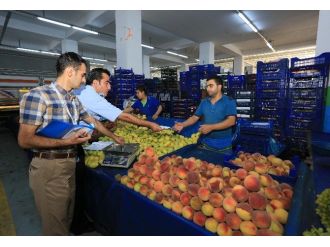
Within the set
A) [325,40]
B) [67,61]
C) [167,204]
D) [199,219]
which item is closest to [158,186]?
[167,204]

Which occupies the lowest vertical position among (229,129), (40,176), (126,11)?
(40,176)

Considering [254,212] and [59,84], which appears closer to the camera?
[254,212]

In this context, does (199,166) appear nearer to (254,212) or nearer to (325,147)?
(254,212)

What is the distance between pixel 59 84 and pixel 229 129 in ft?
7.17

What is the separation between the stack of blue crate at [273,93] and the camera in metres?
4.62

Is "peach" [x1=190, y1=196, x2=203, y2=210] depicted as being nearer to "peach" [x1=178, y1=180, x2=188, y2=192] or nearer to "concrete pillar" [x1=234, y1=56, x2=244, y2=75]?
"peach" [x1=178, y1=180, x2=188, y2=192]

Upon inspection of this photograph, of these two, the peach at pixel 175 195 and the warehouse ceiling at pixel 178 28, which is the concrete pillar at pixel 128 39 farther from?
the peach at pixel 175 195

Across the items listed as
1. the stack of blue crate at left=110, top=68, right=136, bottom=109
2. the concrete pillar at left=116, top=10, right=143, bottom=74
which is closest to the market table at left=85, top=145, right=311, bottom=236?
the stack of blue crate at left=110, top=68, right=136, bottom=109

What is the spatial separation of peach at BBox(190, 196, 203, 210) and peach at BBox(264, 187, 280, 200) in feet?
1.36

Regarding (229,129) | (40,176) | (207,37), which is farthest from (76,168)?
(207,37)

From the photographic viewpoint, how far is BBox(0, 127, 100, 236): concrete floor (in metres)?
2.77

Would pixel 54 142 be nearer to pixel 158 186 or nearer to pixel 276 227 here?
pixel 158 186

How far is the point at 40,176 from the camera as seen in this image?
5.77 ft

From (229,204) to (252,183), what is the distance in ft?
0.72
